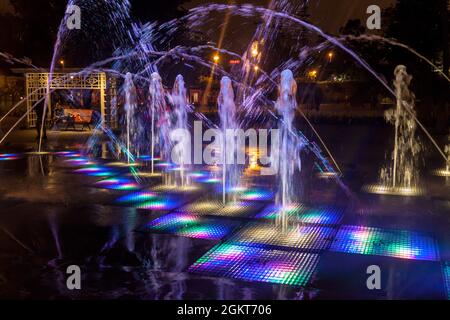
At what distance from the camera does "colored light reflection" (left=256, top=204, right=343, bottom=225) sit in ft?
24.4

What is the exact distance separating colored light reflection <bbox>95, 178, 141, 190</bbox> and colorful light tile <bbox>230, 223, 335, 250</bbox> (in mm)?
3633

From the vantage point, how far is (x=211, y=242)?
6.34 m

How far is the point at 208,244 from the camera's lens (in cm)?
626

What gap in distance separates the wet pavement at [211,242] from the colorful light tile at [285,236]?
0.01m

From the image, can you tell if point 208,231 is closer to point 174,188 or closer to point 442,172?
point 174,188

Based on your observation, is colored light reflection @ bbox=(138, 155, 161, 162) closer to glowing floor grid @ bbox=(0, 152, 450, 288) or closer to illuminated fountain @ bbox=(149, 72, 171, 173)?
illuminated fountain @ bbox=(149, 72, 171, 173)

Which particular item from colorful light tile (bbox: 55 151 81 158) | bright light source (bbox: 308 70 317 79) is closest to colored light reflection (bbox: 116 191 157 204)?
colorful light tile (bbox: 55 151 81 158)

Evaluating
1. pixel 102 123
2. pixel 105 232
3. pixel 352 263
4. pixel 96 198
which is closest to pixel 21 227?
pixel 105 232

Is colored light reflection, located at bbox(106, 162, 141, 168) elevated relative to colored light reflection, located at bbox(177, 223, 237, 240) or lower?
elevated

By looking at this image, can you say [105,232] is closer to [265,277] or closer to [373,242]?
[265,277]

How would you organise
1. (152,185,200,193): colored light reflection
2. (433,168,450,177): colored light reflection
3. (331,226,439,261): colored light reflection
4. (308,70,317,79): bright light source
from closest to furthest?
(331,226,439,261): colored light reflection, (152,185,200,193): colored light reflection, (433,168,450,177): colored light reflection, (308,70,317,79): bright light source

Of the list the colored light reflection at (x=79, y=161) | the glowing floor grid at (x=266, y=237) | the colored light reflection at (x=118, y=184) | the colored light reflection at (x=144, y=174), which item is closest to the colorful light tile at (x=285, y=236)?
the glowing floor grid at (x=266, y=237)

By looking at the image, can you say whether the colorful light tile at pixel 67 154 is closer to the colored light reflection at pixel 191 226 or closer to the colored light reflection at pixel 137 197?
the colored light reflection at pixel 137 197

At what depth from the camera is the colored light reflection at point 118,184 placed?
9953mm
